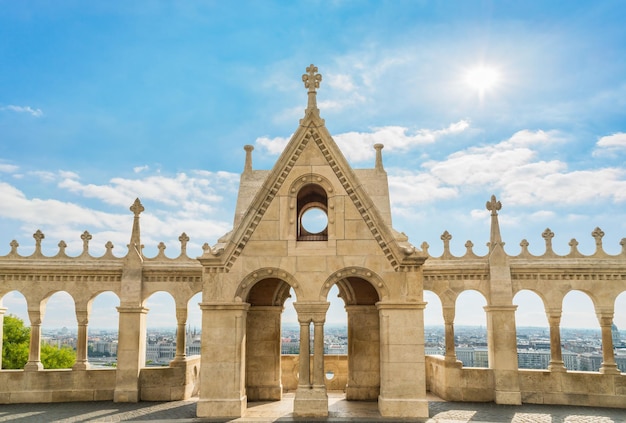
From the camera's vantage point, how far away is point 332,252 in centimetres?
1875

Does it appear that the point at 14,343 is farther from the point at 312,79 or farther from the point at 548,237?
the point at 548,237

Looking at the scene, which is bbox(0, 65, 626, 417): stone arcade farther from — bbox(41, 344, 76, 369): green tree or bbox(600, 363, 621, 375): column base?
bbox(41, 344, 76, 369): green tree

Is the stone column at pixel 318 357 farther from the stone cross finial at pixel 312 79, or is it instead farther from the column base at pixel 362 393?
the stone cross finial at pixel 312 79

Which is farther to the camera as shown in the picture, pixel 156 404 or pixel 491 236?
pixel 491 236

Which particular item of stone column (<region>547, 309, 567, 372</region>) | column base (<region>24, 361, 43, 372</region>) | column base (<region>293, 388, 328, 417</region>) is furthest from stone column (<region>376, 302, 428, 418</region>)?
column base (<region>24, 361, 43, 372</region>)

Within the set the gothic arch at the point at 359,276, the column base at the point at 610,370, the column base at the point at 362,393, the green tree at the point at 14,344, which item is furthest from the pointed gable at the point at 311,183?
the green tree at the point at 14,344

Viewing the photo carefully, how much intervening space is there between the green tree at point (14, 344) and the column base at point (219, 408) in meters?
31.5

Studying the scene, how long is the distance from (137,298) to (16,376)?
5623mm

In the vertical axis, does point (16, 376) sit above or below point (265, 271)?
below

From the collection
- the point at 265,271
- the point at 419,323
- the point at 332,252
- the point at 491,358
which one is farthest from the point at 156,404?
the point at 491,358

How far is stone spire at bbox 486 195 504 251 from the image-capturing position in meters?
22.9

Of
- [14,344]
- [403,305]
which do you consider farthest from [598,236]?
[14,344]

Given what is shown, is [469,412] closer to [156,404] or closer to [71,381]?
[156,404]

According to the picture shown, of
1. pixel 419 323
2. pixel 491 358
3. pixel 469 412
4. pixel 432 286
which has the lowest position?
pixel 469 412
